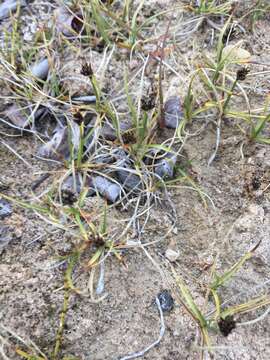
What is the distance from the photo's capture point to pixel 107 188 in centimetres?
162

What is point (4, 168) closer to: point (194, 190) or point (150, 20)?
point (194, 190)

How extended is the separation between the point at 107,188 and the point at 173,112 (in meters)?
0.41

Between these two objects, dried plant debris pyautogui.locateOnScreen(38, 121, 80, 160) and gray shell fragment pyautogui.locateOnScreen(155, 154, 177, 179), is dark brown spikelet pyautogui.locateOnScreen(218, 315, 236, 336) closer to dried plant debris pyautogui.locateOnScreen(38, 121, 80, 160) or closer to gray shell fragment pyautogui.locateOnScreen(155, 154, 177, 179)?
gray shell fragment pyautogui.locateOnScreen(155, 154, 177, 179)

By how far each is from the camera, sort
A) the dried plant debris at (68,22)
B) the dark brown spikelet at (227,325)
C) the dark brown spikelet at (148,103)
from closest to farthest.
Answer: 1. the dark brown spikelet at (227,325)
2. the dark brown spikelet at (148,103)
3. the dried plant debris at (68,22)

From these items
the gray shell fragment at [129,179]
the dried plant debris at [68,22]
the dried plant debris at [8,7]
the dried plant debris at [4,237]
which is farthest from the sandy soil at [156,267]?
the dried plant debris at [8,7]

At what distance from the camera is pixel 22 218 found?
60.9 inches

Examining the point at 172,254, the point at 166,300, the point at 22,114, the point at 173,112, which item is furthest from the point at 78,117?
the point at 166,300

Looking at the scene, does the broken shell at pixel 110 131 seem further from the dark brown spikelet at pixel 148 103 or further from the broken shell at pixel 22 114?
the broken shell at pixel 22 114

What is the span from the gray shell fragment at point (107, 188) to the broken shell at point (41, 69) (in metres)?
0.54

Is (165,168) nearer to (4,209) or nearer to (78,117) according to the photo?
(78,117)

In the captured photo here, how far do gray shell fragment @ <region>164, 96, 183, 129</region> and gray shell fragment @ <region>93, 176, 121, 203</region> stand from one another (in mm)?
337

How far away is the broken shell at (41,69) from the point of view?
1.90 m

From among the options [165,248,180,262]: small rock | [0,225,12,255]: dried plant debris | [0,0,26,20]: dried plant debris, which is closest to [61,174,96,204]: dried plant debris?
[0,225,12,255]: dried plant debris

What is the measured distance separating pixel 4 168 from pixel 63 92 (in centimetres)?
40
